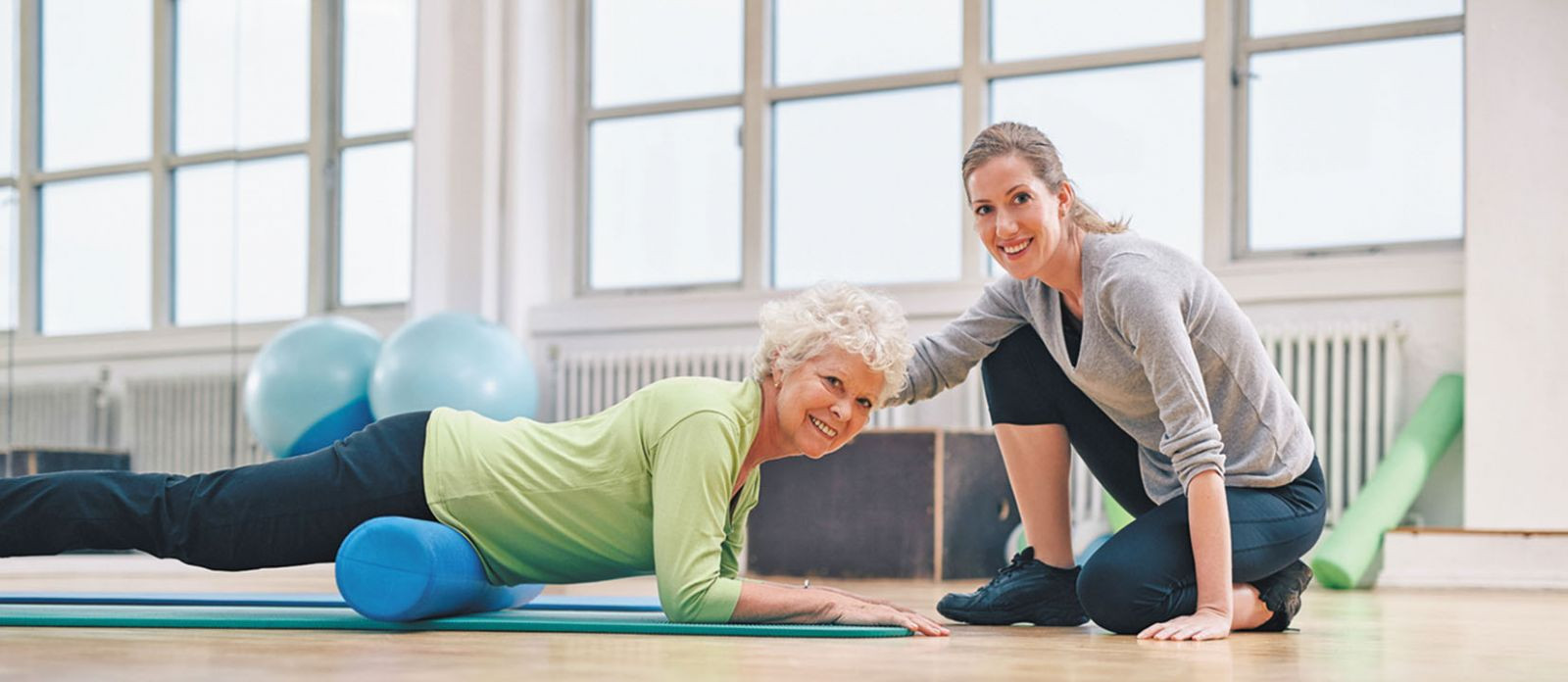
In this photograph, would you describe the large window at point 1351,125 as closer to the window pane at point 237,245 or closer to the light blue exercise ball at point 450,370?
the light blue exercise ball at point 450,370

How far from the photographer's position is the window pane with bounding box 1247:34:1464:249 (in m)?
4.86

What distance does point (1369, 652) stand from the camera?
6.63 ft

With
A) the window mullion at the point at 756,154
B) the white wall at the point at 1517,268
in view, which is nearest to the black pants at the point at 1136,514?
the white wall at the point at 1517,268

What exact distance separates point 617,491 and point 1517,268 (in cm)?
319

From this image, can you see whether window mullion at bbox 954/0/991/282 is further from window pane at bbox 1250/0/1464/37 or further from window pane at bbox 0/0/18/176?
window pane at bbox 0/0/18/176

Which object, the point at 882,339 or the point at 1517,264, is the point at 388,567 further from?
the point at 1517,264

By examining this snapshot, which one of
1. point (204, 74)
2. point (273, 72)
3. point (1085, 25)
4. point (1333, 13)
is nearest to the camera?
point (1333, 13)

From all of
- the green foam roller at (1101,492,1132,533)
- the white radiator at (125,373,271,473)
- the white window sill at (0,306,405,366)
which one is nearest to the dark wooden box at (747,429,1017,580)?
the green foam roller at (1101,492,1132,533)

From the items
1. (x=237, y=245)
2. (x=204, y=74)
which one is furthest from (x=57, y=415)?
(x=204, y=74)

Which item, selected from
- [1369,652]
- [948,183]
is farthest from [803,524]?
[1369,652]

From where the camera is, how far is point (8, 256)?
4.54 metres

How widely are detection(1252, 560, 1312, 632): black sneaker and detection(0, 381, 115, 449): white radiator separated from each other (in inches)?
137

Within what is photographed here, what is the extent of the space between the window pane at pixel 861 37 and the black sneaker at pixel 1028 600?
10.8 feet

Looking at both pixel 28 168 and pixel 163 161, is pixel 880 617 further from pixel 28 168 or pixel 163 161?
pixel 163 161
